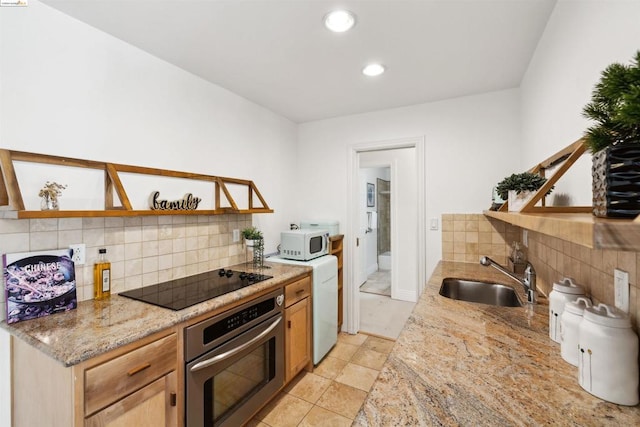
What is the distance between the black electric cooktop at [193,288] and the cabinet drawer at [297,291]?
0.65ft

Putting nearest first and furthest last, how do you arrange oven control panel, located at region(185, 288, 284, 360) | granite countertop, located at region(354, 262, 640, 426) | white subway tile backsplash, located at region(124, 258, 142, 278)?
granite countertop, located at region(354, 262, 640, 426)
oven control panel, located at region(185, 288, 284, 360)
white subway tile backsplash, located at region(124, 258, 142, 278)

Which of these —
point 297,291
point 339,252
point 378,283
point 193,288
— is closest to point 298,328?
point 297,291

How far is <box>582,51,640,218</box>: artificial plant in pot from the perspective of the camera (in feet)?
1.58

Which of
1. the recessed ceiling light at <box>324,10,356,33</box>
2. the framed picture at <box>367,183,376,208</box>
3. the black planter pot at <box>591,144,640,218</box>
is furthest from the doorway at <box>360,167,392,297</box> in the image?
the black planter pot at <box>591,144,640,218</box>

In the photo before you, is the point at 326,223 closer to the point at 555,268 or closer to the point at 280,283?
the point at 280,283

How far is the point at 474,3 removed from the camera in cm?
140

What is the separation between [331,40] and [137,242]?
1.70m

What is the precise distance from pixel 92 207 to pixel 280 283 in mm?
1198

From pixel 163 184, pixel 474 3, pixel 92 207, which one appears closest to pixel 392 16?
pixel 474 3

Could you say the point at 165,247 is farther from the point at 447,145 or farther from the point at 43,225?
the point at 447,145

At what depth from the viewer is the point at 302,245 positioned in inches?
98.5

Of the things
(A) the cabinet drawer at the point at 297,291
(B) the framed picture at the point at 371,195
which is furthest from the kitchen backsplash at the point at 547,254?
(B) the framed picture at the point at 371,195

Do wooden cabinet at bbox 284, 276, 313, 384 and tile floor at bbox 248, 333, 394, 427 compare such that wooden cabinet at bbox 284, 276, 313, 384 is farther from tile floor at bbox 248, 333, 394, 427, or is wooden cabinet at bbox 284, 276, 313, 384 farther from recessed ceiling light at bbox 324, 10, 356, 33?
recessed ceiling light at bbox 324, 10, 356, 33

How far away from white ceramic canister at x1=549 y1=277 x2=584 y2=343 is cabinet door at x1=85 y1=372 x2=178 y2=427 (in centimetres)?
164
